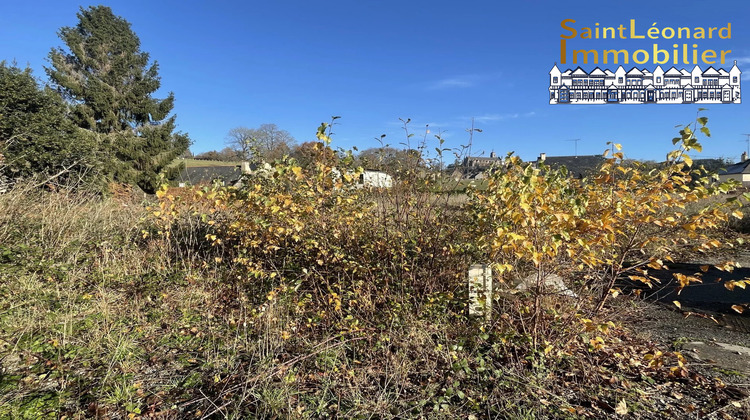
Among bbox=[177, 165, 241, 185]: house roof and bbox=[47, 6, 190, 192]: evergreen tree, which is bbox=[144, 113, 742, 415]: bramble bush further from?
bbox=[47, 6, 190, 192]: evergreen tree

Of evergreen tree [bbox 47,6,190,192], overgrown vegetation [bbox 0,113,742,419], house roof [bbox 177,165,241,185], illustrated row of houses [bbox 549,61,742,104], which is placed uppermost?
evergreen tree [bbox 47,6,190,192]

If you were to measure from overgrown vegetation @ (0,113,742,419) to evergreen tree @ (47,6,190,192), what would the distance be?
1795cm

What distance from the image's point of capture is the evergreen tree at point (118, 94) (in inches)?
727

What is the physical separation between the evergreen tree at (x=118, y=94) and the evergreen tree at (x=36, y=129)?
709cm

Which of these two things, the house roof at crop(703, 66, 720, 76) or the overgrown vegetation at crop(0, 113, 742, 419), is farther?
the house roof at crop(703, 66, 720, 76)

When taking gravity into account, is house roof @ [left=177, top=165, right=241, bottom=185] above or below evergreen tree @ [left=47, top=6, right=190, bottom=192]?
below

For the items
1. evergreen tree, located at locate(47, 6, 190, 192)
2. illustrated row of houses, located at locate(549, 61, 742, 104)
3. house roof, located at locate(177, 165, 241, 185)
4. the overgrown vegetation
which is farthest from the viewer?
evergreen tree, located at locate(47, 6, 190, 192)

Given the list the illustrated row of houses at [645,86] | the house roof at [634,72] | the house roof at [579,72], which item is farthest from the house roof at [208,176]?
the house roof at [634,72]

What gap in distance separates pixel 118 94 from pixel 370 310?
76.7ft

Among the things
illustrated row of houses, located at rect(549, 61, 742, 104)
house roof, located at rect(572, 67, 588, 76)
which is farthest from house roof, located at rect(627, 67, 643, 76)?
house roof, located at rect(572, 67, 588, 76)

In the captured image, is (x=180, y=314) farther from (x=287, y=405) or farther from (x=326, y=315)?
(x=287, y=405)

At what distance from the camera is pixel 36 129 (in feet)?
33.4

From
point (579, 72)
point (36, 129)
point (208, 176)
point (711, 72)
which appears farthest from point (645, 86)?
point (208, 176)

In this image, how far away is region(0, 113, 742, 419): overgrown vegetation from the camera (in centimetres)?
198
